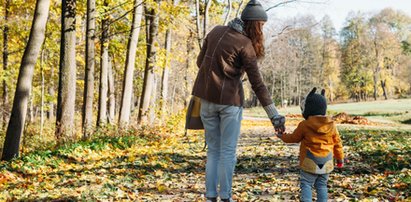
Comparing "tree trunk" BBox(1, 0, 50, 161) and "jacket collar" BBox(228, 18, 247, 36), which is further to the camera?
"tree trunk" BBox(1, 0, 50, 161)

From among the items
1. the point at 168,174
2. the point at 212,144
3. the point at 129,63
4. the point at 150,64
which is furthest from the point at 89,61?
the point at 212,144

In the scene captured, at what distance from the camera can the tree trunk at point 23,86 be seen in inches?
360

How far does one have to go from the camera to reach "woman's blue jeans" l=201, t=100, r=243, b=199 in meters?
4.46

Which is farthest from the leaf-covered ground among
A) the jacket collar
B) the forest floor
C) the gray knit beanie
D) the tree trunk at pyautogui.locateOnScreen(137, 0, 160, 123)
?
the tree trunk at pyautogui.locateOnScreen(137, 0, 160, 123)

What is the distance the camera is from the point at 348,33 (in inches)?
2569

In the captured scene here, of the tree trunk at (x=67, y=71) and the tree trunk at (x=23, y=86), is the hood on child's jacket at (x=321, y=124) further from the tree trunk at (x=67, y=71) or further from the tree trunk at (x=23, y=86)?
the tree trunk at (x=67, y=71)

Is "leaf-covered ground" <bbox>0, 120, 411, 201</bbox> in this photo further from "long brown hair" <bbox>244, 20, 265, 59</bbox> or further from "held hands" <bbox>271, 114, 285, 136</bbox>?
"long brown hair" <bbox>244, 20, 265, 59</bbox>

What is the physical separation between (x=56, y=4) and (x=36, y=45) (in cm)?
929

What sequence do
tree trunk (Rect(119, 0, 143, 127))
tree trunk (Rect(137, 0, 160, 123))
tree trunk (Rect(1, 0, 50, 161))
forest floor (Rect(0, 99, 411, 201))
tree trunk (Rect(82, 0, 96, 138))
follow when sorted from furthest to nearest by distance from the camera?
1. tree trunk (Rect(137, 0, 160, 123))
2. tree trunk (Rect(119, 0, 143, 127))
3. tree trunk (Rect(82, 0, 96, 138))
4. tree trunk (Rect(1, 0, 50, 161))
5. forest floor (Rect(0, 99, 411, 201))

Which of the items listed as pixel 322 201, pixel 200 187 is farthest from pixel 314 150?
pixel 200 187

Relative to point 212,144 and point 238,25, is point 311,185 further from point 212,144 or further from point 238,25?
point 238,25

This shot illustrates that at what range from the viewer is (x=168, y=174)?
742 centimetres

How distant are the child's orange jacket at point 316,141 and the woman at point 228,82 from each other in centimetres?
24

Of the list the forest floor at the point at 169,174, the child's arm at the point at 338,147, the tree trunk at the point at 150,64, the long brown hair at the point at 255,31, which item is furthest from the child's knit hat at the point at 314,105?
the tree trunk at the point at 150,64
